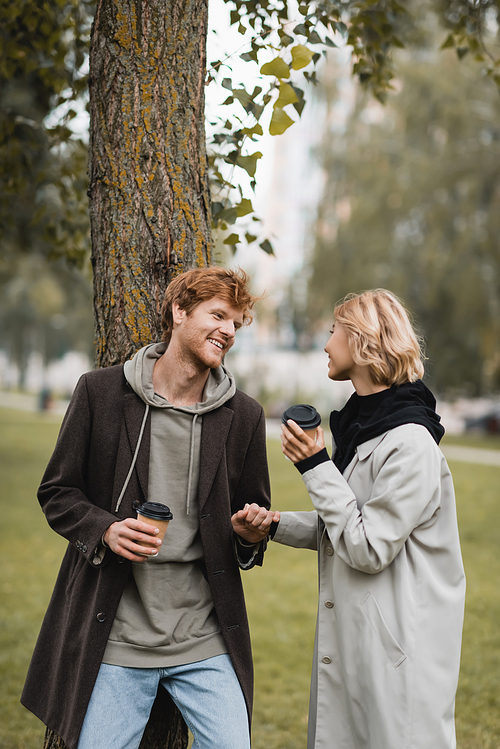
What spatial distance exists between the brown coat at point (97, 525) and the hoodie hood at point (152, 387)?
45 mm

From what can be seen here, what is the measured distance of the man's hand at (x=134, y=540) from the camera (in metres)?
2.21

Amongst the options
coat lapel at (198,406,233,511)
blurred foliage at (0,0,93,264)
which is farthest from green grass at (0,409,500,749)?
blurred foliage at (0,0,93,264)

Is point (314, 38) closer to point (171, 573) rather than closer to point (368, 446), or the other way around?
point (368, 446)

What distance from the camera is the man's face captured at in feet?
8.52

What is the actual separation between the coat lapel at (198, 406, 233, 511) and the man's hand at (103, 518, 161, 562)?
352 mm

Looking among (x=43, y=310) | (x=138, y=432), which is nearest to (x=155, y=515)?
(x=138, y=432)

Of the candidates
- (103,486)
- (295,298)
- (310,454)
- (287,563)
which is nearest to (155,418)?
(103,486)

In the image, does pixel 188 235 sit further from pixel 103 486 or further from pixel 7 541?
pixel 7 541

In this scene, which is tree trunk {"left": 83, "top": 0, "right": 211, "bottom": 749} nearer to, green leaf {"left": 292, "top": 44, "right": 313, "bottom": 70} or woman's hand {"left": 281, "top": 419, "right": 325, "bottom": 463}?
green leaf {"left": 292, "top": 44, "right": 313, "bottom": 70}

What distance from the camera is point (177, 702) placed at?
2.48 metres

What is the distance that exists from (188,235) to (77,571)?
1.48 m

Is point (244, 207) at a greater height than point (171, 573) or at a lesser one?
greater

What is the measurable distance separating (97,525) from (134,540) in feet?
0.58

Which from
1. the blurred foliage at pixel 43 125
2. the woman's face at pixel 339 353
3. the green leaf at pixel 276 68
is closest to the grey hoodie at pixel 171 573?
the woman's face at pixel 339 353
